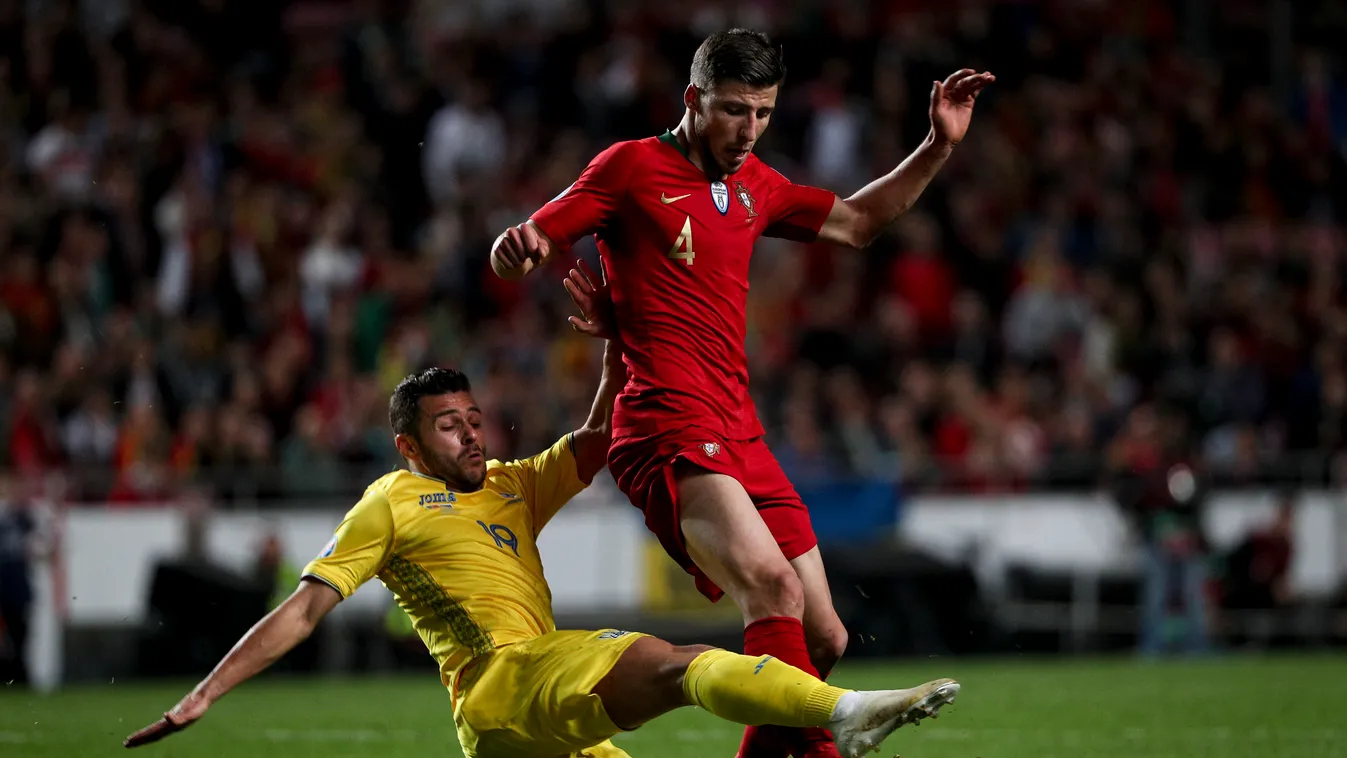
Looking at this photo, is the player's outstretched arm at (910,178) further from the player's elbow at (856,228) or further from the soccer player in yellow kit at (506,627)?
the soccer player in yellow kit at (506,627)

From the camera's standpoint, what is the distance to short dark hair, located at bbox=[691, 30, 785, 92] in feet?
18.8

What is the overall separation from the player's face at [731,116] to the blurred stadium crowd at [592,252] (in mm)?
9061

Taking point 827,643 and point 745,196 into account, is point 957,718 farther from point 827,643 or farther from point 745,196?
point 745,196

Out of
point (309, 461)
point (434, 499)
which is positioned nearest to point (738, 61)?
point (434, 499)

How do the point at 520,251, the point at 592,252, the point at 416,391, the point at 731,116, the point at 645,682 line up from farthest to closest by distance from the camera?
the point at 592,252
the point at 416,391
the point at 731,116
the point at 520,251
the point at 645,682

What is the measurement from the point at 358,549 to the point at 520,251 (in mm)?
1090

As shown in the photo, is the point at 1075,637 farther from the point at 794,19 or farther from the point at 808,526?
the point at 808,526

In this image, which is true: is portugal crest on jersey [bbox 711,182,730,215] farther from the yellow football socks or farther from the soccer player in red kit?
the yellow football socks

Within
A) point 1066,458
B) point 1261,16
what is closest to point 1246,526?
point 1066,458

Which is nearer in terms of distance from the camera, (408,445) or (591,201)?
(591,201)

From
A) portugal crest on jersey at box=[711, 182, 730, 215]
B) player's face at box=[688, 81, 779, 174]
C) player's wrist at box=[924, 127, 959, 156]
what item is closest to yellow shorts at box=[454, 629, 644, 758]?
portugal crest on jersey at box=[711, 182, 730, 215]

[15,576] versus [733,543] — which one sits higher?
[733,543]

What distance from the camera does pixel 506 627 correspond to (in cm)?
584

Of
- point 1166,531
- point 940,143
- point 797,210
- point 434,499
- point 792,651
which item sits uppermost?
point 940,143
